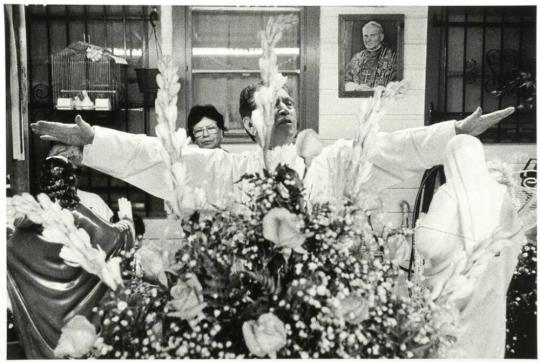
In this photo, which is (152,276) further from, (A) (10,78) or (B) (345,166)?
(A) (10,78)

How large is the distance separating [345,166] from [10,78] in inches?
43.3

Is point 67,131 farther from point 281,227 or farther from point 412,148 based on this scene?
point 412,148

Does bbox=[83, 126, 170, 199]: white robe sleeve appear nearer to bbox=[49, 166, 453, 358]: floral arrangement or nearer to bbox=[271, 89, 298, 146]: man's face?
bbox=[271, 89, 298, 146]: man's face

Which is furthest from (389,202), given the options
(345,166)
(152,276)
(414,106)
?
(152,276)

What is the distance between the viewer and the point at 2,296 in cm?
118

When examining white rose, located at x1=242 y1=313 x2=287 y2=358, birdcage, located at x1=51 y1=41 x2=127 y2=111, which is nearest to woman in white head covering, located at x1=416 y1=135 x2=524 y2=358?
white rose, located at x1=242 y1=313 x2=287 y2=358

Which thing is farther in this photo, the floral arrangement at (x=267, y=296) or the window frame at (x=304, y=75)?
the window frame at (x=304, y=75)

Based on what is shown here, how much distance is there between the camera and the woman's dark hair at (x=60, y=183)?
1359mm

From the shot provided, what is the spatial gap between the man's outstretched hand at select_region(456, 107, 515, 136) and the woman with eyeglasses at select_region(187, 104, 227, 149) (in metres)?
0.79

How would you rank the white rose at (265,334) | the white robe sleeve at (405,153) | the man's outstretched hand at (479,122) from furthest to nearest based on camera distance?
the white robe sleeve at (405,153), the man's outstretched hand at (479,122), the white rose at (265,334)

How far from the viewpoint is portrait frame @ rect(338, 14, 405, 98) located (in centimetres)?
181

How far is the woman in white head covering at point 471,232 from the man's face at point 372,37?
0.90 metres

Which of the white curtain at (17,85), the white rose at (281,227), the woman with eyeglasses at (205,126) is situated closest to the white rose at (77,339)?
the white rose at (281,227)

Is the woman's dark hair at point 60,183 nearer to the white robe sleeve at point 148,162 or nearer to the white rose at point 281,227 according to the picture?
the white robe sleeve at point 148,162
